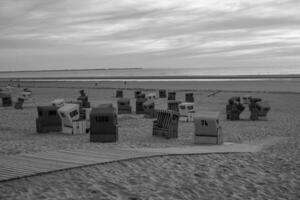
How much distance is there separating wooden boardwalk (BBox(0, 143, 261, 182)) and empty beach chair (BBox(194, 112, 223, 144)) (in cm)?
187

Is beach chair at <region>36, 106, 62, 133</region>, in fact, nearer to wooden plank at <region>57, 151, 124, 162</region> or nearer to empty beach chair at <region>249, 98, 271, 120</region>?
wooden plank at <region>57, 151, 124, 162</region>

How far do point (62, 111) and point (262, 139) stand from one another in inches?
316

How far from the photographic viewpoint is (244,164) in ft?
38.2

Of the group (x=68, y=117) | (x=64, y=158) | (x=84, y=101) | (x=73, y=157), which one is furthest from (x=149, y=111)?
(x=64, y=158)

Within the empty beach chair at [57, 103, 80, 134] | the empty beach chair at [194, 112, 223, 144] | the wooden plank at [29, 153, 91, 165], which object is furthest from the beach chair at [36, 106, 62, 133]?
the wooden plank at [29, 153, 91, 165]

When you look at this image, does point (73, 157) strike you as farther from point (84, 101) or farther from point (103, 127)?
point (84, 101)

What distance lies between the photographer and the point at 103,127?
1541 cm

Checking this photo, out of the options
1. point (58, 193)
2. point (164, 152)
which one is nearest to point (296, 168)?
point (164, 152)

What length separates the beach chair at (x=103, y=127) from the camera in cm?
1538

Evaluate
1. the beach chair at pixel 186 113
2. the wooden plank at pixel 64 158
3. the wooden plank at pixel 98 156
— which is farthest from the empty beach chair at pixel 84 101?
the wooden plank at pixel 64 158

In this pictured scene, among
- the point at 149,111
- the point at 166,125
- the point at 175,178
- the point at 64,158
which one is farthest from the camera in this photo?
the point at 149,111

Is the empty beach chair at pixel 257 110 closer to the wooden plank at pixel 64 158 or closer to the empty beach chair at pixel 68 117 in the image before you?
the empty beach chair at pixel 68 117

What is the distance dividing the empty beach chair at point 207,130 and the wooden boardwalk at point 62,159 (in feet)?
6.14

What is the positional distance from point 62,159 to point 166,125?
683cm
